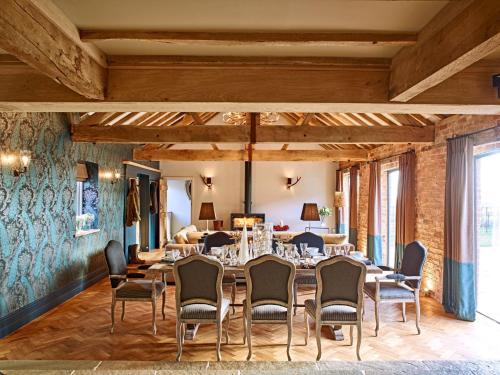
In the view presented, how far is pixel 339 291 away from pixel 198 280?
4.17ft

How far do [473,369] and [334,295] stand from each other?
178 cm

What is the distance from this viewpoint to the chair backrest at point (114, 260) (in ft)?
14.4

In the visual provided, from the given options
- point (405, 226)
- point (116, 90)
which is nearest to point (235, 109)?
point (116, 90)

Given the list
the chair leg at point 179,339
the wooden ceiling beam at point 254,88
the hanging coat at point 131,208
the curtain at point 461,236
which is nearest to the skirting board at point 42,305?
the hanging coat at point 131,208

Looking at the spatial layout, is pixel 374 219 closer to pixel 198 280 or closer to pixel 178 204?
pixel 198 280

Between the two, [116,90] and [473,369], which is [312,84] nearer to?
[116,90]

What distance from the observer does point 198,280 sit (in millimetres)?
3504

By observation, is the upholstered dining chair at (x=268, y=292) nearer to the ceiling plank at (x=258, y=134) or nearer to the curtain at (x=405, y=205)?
the ceiling plank at (x=258, y=134)

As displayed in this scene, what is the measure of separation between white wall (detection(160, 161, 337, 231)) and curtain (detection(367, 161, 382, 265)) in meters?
3.52

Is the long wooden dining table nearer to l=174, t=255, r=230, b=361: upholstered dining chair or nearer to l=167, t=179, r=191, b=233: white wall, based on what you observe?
l=174, t=255, r=230, b=361: upholstered dining chair

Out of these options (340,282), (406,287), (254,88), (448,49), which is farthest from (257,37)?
(406,287)

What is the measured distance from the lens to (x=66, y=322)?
4.64 meters

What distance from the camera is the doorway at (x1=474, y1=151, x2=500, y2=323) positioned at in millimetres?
4844

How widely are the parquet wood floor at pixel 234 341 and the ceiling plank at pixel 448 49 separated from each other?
2.53m
